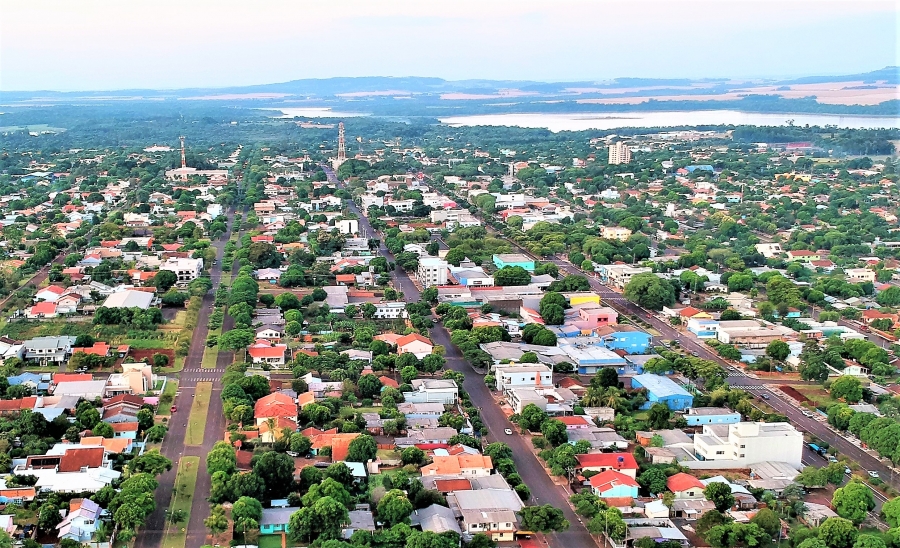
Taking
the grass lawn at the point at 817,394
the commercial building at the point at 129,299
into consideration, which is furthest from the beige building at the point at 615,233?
the commercial building at the point at 129,299

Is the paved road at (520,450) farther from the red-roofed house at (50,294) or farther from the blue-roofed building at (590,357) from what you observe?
the red-roofed house at (50,294)

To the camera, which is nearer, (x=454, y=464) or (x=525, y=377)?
(x=454, y=464)

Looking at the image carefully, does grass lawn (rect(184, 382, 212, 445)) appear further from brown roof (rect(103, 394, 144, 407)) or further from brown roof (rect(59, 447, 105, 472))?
brown roof (rect(59, 447, 105, 472))

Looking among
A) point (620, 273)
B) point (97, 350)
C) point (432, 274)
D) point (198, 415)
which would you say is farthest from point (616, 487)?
point (620, 273)

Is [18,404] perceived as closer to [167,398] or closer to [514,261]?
[167,398]

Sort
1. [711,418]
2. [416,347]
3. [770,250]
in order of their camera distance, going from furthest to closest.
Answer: [770,250], [416,347], [711,418]
